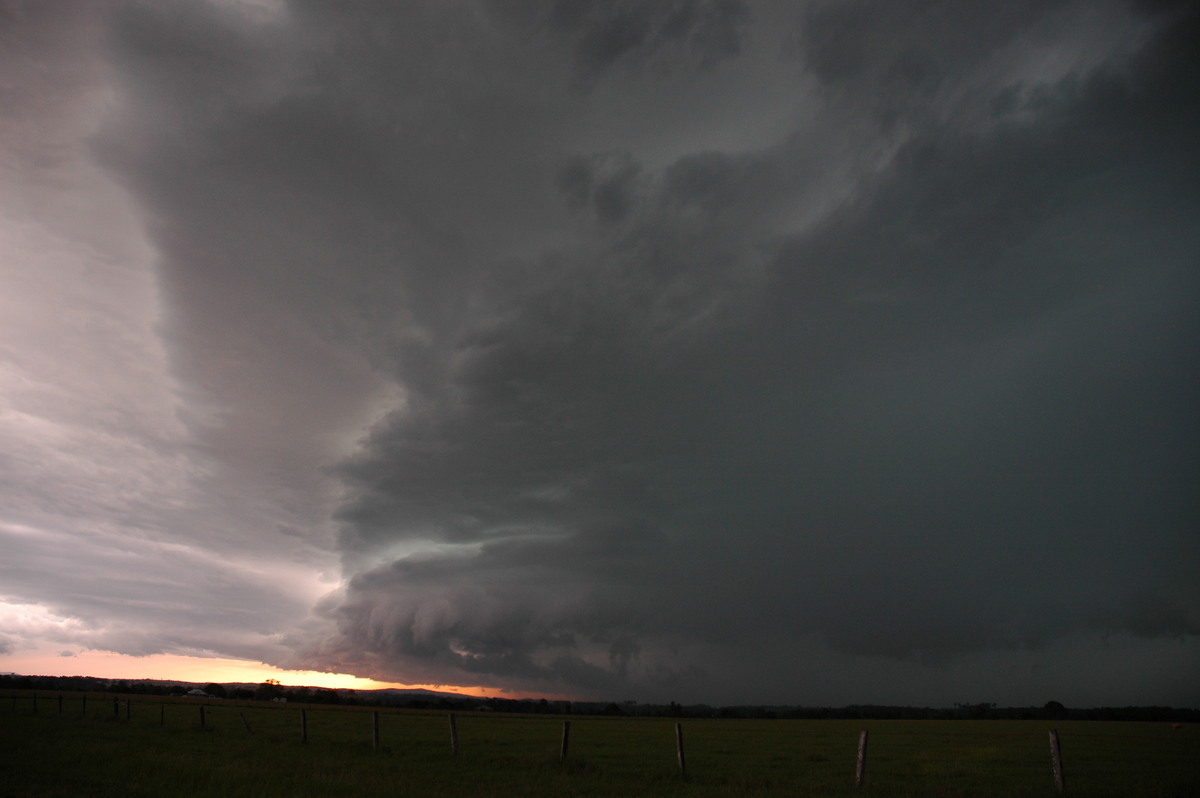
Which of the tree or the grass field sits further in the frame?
the tree

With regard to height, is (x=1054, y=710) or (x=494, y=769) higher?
(x=494, y=769)

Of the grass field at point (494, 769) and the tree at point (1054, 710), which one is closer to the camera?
the grass field at point (494, 769)

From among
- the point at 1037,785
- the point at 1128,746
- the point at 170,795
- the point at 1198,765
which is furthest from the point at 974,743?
the point at 170,795

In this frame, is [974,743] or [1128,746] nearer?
[1128,746]

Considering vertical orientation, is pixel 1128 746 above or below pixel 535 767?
below

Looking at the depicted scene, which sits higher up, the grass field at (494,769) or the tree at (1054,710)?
the grass field at (494,769)

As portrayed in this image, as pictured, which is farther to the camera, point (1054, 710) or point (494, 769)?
point (1054, 710)

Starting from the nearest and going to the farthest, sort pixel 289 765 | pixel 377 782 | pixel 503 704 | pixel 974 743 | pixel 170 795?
pixel 170 795 < pixel 377 782 < pixel 289 765 < pixel 974 743 < pixel 503 704

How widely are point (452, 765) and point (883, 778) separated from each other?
19790 millimetres

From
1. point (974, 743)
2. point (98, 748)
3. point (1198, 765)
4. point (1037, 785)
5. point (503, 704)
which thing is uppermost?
point (98, 748)

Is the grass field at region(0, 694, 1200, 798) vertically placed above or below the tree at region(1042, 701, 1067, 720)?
above

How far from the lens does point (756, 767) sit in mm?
36688

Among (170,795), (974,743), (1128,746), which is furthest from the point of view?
(974,743)

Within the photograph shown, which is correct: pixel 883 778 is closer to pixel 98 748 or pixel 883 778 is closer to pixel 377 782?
pixel 377 782
